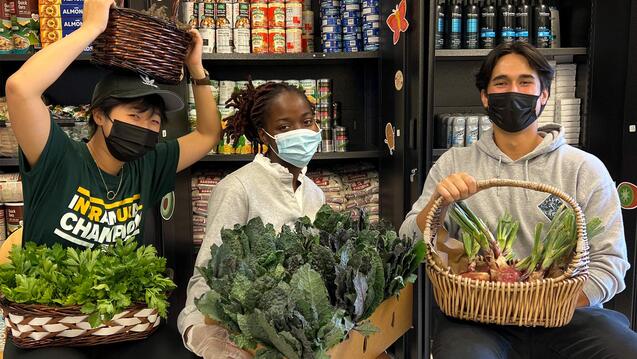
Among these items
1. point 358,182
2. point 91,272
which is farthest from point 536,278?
point 358,182

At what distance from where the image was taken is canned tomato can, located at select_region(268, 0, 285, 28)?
2.86 metres

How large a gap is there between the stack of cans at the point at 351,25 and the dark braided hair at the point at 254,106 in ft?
3.65

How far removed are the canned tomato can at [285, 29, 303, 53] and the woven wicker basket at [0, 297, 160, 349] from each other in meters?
1.75

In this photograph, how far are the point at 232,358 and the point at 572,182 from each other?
1.19 meters

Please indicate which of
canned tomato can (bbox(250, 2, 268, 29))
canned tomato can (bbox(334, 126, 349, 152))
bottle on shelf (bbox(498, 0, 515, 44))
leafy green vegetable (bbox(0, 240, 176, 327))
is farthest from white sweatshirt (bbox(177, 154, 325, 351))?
bottle on shelf (bbox(498, 0, 515, 44))

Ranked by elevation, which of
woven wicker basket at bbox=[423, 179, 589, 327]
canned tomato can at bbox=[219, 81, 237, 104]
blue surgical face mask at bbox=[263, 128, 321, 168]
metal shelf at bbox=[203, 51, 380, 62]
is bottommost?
woven wicker basket at bbox=[423, 179, 589, 327]

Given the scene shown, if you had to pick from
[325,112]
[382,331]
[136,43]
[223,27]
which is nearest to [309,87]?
[325,112]

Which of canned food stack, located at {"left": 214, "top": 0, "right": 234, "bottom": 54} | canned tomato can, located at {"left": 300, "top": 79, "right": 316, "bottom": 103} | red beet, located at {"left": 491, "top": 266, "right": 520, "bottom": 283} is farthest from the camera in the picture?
canned tomato can, located at {"left": 300, "top": 79, "right": 316, "bottom": 103}

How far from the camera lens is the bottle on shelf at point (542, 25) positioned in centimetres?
289

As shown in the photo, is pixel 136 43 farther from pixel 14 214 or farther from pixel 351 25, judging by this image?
pixel 14 214

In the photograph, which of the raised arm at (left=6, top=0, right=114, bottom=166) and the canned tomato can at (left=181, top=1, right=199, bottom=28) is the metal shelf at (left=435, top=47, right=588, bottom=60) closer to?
the canned tomato can at (left=181, top=1, right=199, bottom=28)

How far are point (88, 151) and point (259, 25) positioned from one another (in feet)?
4.27

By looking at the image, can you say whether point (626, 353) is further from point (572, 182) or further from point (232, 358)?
point (232, 358)

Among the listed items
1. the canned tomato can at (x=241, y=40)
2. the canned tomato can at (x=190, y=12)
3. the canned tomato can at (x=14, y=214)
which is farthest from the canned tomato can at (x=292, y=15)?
the canned tomato can at (x=14, y=214)
